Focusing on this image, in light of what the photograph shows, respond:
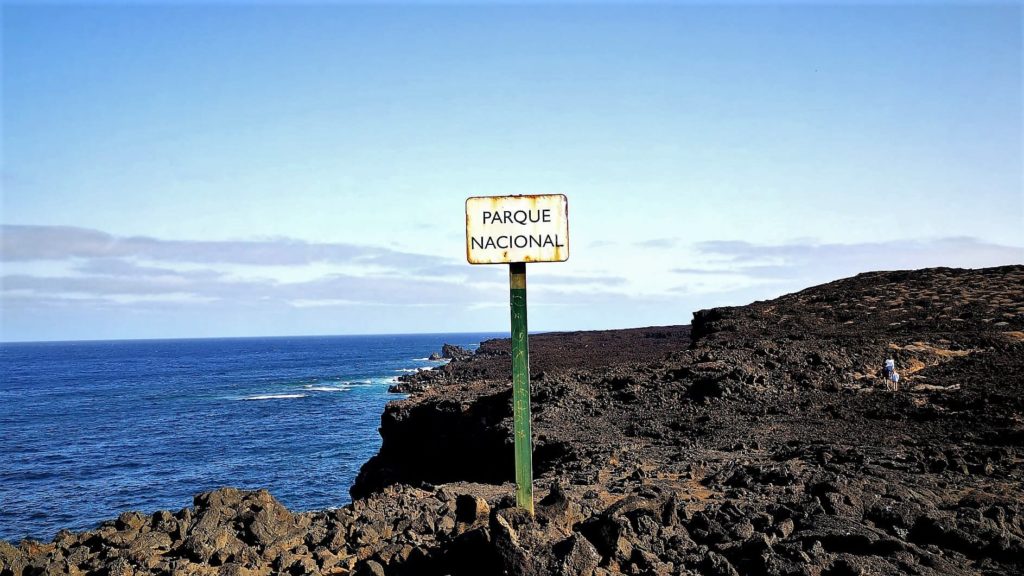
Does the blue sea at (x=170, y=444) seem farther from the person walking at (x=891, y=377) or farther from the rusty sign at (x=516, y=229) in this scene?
the rusty sign at (x=516, y=229)

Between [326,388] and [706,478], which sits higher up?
[706,478]

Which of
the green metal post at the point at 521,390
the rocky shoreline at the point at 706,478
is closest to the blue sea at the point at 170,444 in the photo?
the rocky shoreline at the point at 706,478

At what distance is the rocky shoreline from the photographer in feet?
19.6

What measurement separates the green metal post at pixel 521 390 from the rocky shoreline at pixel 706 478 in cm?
34

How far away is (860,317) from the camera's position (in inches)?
1056

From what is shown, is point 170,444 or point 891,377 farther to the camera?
point 170,444

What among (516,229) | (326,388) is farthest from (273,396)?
(516,229)

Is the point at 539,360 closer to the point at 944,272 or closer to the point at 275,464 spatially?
the point at 275,464

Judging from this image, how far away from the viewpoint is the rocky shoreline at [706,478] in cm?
596

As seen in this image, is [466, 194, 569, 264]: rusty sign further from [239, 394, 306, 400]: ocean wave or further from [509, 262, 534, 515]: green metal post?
[239, 394, 306, 400]: ocean wave

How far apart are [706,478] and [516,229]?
5.99m

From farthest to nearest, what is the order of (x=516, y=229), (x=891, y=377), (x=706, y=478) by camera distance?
(x=891, y=377) < (x=706, y=478) < (x=516, y=229)

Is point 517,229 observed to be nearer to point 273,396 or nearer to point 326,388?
point 273,396

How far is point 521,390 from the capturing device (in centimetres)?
671
